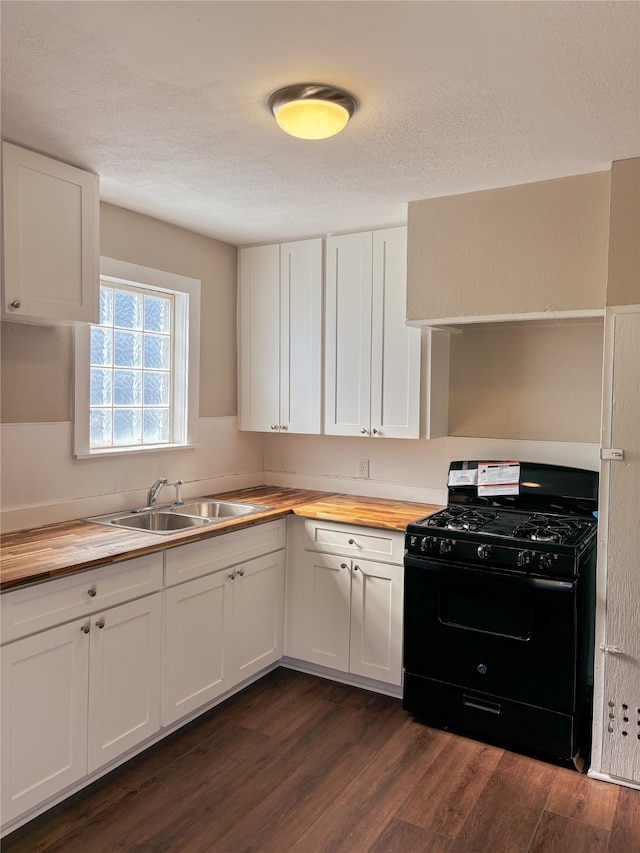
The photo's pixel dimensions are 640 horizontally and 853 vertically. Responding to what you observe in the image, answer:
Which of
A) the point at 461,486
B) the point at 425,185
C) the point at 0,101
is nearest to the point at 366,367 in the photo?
the point at 461,486

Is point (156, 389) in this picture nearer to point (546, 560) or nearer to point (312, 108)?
point (312, 108)

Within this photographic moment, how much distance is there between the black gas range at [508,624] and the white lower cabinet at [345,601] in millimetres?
172

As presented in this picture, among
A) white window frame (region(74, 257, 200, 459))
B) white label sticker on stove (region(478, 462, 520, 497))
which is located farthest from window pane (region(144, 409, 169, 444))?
white label sticker on stove (region(478, 462, 520, 497))

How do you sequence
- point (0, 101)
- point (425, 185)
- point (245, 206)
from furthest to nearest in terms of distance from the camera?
point (245, 206) < point (425, 185) < point (0, 101)

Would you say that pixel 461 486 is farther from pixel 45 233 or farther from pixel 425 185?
pixel 45 233

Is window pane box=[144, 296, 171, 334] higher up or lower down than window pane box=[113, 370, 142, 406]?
higher up

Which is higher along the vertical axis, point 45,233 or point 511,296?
point 45,233

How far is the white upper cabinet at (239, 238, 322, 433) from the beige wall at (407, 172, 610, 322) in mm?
802

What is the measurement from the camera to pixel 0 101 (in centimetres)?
202

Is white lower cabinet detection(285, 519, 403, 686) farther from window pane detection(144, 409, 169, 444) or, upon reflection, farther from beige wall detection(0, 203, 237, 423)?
beige wall detection(0, 203, 237, 423)

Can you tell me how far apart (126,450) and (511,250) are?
2.07 metres

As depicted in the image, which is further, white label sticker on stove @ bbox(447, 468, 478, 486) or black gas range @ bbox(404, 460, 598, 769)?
white label sticker on stove @ bbox(447, 468, 478, 486)

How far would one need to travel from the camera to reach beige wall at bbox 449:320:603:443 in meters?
3.15

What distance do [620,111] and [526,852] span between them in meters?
2.43
